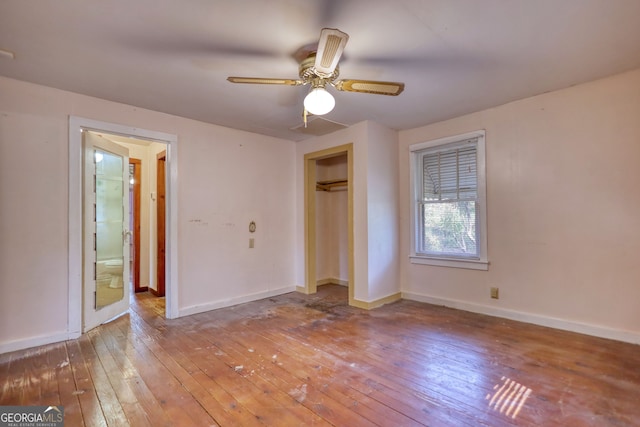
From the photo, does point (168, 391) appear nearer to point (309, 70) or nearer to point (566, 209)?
point (309, 70)

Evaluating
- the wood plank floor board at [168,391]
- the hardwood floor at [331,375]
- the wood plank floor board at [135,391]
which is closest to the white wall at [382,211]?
the hardwood floor at [331,375]

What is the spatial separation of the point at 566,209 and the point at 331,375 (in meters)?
2.76

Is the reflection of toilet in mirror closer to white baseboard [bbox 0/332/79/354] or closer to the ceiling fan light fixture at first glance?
white baseboard [bbox 0/332/79/354]

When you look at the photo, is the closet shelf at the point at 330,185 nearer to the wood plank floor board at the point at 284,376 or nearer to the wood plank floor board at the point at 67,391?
the wood plank floor board at the point at 284,376

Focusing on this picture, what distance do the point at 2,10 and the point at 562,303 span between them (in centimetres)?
489

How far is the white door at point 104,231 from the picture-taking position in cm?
305

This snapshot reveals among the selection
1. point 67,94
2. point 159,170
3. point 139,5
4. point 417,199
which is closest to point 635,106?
point 417,199

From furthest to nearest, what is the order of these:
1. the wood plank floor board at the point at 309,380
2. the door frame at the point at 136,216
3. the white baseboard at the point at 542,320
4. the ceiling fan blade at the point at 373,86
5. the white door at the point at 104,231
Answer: the door frame at the point at 136,216 → the white door at the point at 104,231 → the white baseboard at the point at 542,320 → the ceiling fan blade at the point at 373,86 → the wood plank floor board at the point at 309,380

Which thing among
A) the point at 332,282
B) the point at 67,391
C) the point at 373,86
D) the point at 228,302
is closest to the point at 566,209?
the point at 373,86

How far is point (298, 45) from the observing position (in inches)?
84.1

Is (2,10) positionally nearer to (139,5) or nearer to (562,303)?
(139,5)

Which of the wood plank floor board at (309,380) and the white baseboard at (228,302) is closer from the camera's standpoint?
the wood plank floor board at (309,380)

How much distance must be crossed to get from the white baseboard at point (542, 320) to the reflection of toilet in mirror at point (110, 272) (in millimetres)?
3795

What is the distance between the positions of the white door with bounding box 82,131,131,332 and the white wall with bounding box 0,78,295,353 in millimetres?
228
